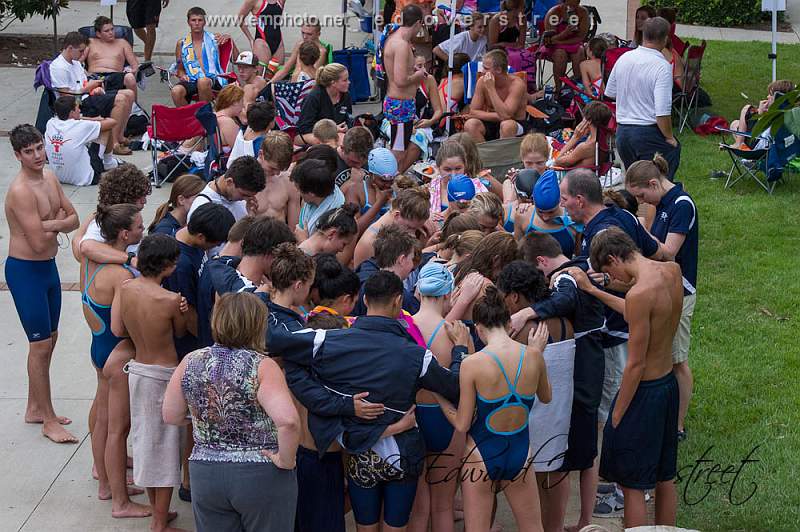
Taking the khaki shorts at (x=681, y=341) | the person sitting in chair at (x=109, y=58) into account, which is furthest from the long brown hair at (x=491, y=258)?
the person sitting in chair at (x=109, y=58)

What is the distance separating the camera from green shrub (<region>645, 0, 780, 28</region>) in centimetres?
1919

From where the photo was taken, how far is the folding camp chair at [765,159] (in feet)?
34.6

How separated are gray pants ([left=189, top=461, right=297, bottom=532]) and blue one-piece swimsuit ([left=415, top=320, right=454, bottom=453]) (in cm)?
70

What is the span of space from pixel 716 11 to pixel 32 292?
16.4 meters

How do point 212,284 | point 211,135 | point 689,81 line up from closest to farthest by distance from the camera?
point 212,284, point 211,135, point 689,81

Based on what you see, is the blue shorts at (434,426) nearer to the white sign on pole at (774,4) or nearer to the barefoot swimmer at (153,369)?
the barefoot swimmer at (153,369)

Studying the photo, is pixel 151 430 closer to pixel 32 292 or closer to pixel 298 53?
pixel 32 292

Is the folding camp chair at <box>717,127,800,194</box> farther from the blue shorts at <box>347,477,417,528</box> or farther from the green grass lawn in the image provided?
the blue shorts at <box>347,477,417,528</box>

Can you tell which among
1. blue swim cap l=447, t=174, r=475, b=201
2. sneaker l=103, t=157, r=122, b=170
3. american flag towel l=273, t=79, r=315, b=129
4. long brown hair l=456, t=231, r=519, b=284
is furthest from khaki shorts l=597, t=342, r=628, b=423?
sneaker l=103, t=157, r=122, b=170

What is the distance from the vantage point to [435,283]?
4645 millimetres

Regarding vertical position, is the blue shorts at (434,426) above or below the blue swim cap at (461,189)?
below

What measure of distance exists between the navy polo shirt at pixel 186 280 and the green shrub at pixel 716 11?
52.0 feet

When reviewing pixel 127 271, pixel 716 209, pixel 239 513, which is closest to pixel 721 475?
pixel 239 513

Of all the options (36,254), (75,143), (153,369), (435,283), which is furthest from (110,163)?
(435,283)
